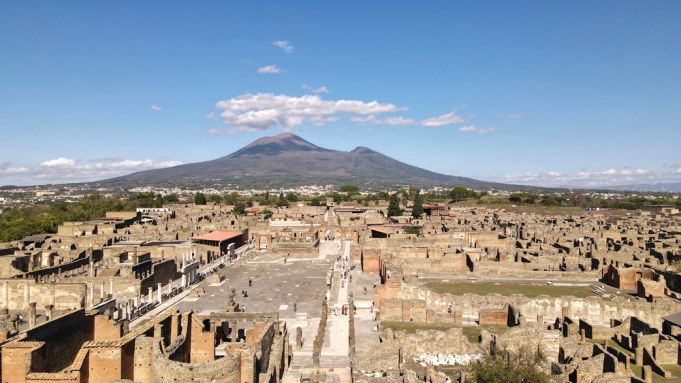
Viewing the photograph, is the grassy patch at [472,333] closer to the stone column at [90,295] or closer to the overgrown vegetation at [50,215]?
the stone column at [90,295]

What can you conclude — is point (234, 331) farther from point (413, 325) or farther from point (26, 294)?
point (26, 294)

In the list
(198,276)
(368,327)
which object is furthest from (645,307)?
(198,276)

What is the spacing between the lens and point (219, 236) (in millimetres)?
61188

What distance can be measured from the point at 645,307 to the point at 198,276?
109 ft

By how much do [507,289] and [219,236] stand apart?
113 ft

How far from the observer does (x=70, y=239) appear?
5597 cm

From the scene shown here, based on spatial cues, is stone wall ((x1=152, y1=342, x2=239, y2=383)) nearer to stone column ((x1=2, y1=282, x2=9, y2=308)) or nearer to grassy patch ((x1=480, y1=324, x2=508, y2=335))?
grassy patch ((x1=480, y1=324, x2=508, y2=335))

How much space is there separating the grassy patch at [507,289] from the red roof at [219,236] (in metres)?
27.3

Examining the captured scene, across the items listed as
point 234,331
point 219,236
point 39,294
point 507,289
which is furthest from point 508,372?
point 219,236

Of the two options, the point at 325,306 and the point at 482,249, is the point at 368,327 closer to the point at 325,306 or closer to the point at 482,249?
the point at 325,306

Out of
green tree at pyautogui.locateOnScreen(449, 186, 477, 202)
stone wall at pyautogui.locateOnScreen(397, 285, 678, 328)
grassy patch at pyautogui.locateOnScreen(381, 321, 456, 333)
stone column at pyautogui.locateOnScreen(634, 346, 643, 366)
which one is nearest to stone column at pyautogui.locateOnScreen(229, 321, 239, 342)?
grassy patch at pyautogui.locateOnScreen(381, 321, 456, 333)

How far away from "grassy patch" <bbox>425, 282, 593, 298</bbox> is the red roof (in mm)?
27319

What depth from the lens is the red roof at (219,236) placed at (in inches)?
2304

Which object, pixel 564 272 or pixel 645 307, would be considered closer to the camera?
pixel 645 307
